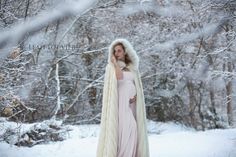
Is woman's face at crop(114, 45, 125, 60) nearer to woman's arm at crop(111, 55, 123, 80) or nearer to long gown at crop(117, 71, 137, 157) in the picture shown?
woman's arm at crop(111, 55, 123, 80)

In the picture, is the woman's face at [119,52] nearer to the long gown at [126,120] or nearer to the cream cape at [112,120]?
the cream cape at [112,120]

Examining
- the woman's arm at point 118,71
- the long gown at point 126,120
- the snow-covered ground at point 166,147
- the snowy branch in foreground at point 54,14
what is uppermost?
the snowy branch in foreground at point 54,14

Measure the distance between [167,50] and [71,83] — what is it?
3.44 metres

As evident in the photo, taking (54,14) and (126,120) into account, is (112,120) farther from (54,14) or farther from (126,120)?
(54,14)

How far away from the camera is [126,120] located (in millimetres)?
5098

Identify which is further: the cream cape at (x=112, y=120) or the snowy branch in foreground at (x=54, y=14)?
the snowy branch in foreground at (x=54, y=14)

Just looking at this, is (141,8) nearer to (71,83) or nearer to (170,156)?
(71,83)

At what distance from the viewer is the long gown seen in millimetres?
5074

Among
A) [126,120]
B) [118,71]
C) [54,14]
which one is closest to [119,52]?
[118,71]

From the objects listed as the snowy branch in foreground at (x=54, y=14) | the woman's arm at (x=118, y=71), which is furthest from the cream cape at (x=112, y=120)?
the snowy branch in foreground at (x=54, y=14)

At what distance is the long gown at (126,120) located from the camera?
5074mm

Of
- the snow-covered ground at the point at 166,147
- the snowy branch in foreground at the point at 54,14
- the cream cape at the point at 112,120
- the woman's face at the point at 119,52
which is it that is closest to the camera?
the cream cape at the point at 112,120

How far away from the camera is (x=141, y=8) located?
47.9 ft

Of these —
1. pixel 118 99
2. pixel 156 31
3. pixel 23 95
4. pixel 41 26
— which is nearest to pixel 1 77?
pixel 118 99
